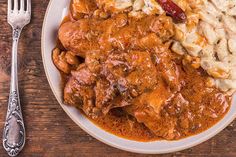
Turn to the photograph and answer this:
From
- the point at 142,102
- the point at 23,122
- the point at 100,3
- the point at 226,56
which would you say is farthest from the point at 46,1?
the point at 226,56

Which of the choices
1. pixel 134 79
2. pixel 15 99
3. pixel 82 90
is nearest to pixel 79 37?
pixel 82 90

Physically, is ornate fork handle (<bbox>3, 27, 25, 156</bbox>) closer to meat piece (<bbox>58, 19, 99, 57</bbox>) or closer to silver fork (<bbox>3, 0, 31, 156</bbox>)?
silver fork (<bbox>3, 0, 31, 156</bbox>)

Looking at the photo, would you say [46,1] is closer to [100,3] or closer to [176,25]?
[100,3]

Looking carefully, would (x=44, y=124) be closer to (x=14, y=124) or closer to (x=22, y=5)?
(x=14, y=124)

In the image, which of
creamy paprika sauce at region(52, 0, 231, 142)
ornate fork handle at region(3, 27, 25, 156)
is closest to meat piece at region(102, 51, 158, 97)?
creamy paprika sauce at region(52, 0, 231, 142)

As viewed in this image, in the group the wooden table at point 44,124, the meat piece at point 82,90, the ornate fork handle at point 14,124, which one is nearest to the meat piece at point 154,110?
the meat piece at point 82,90

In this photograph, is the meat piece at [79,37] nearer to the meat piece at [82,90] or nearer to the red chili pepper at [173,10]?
the meat piece at [82,90]
